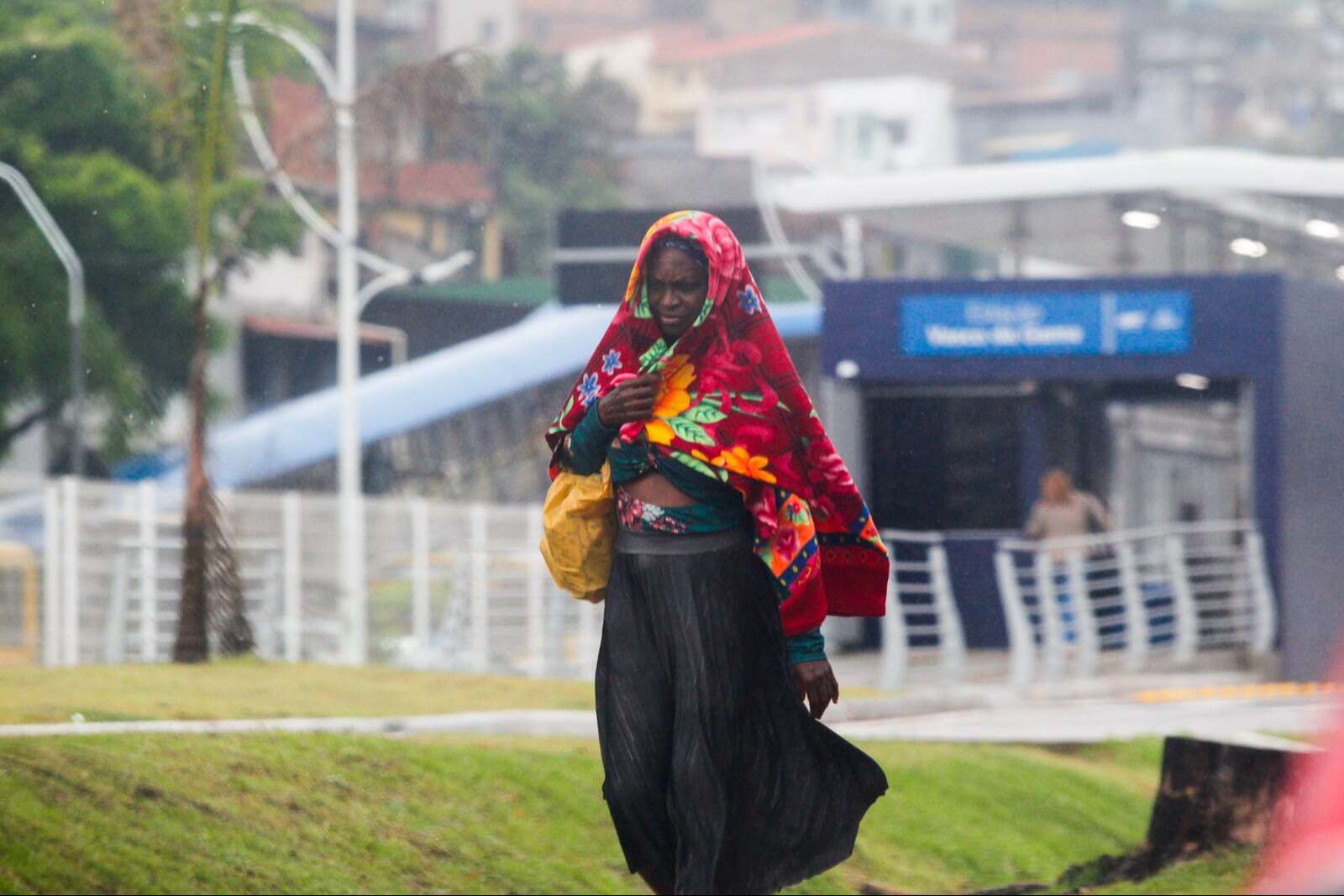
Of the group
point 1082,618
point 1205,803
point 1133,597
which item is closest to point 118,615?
point 1082,618

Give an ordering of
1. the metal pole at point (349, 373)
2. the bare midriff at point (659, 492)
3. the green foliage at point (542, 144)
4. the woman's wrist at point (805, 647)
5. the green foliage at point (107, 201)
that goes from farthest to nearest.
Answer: the green foliage at point (542, 144) → the metal pole at point (349, 373) → the green foliage at point (107, 201) → the woman's wrist at point (805, 647) → the bare midriff at point (659, 492)

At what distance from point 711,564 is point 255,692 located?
5615mm

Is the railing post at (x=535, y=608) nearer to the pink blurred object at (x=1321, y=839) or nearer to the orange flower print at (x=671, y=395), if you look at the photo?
the orange flower print at (x=671, y=395)

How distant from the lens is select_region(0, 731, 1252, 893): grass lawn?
673 cm

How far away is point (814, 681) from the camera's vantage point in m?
5.49

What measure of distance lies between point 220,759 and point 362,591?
33.7ft

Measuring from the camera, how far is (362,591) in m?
17.9

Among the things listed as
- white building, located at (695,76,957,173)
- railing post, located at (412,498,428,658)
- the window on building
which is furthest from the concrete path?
white building, located at (695,76,957,173)

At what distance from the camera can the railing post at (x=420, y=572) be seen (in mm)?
18031

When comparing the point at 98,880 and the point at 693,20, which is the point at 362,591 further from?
the point at 693,20

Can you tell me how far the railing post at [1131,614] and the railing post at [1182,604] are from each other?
10.6 inches

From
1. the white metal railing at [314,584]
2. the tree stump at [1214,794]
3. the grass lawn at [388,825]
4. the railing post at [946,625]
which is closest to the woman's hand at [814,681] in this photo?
the grass lawn at [388,825]

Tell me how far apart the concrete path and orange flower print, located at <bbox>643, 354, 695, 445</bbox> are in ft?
5.58

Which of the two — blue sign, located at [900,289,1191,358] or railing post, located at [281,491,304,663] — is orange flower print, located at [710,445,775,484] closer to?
railing post, located at [281,491,304,663]
